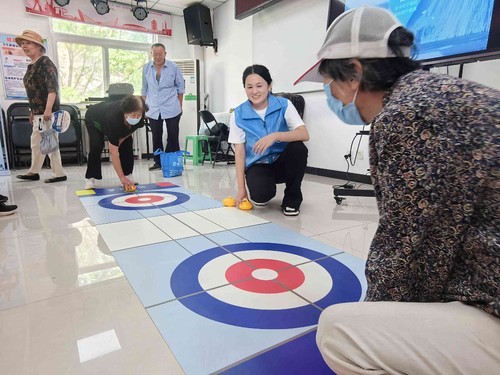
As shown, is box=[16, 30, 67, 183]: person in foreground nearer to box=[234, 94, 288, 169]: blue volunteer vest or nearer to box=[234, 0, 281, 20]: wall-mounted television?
box=[234, 94, 288, 169]: blue volunteer vest

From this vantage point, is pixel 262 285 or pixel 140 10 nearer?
pixel 262 285

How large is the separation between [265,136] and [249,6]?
129 inches

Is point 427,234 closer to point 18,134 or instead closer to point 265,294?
point 265,294

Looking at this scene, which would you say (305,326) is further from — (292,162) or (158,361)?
(292,162)

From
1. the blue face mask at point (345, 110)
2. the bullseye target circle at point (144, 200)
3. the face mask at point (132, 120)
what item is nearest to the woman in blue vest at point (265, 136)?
the bullseye target circle at point (144, 200)

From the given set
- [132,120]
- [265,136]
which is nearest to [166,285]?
[265,136]

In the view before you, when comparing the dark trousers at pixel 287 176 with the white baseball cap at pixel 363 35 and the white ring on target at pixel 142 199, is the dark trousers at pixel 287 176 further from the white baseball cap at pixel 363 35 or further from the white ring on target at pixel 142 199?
the white baseball cap at pixel 363 35

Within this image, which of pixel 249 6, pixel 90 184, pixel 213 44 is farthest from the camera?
pixel 213 44

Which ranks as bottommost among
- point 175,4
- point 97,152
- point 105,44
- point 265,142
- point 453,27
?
point 97,152

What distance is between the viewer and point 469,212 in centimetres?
52

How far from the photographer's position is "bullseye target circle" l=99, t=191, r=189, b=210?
7.88 ft

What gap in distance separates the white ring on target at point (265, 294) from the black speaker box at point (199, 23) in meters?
5.26

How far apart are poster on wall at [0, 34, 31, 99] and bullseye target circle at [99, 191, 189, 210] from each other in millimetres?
3568

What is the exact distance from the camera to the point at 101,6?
5.27 metres
